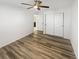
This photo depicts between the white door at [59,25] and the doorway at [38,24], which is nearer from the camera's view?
the white door at [59,25]

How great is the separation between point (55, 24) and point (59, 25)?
46 cm

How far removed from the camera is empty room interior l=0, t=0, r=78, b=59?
399cm

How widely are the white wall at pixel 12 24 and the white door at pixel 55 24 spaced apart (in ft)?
6.75

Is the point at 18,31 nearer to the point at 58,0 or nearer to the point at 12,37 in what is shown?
the point at 12,37

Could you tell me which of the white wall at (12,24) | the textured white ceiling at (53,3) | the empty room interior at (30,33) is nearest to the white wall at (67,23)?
the empty room interior at (30,33)

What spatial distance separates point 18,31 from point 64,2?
4.17 meters

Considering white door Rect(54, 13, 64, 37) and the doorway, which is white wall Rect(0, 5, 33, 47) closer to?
white door Rect(54, 13, 64, 37)

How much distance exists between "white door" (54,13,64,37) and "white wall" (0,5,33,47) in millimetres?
2644

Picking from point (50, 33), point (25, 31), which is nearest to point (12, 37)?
point (25, 31)

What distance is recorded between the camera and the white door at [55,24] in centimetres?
730

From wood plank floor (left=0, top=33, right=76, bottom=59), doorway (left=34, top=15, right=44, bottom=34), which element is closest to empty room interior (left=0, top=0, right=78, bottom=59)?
wood plank floor (left=0, top=33, right=76, bottom=59)

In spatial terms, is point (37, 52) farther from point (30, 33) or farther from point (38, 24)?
point (38, 24)

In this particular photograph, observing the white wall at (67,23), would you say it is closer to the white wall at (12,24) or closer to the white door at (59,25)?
the white door at (59,25)

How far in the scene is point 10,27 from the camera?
552cm
